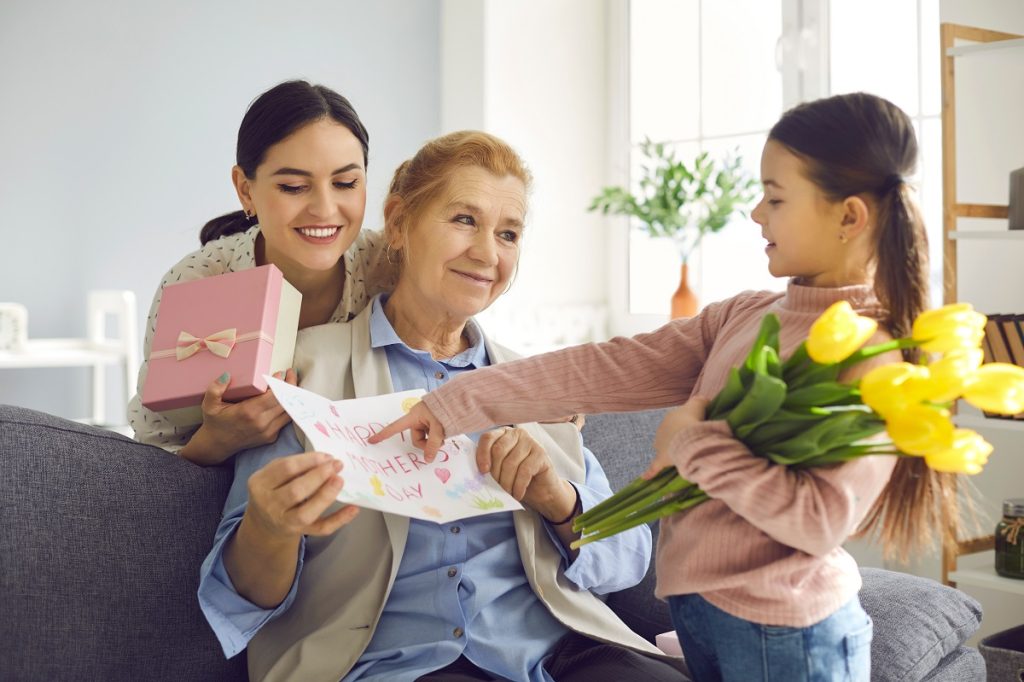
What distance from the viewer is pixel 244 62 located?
431 cm

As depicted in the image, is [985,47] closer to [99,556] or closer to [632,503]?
[632,503]

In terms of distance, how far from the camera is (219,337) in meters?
1.45

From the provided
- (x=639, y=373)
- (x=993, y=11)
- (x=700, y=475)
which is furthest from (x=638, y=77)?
(x=700, y=475)

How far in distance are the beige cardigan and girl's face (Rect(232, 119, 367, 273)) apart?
13 centimetres

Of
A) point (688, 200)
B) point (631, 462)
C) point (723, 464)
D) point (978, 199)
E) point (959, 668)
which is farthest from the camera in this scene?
point (688, 200)

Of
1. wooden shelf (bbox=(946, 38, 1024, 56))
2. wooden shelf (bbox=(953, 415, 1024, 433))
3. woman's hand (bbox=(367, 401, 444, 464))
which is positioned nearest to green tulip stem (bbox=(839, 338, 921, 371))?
woman's hand (bbox=(367, 401, 444, 464))

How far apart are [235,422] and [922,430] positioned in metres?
0.94

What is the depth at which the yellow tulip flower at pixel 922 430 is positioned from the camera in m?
0.87

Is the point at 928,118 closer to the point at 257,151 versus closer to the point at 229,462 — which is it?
the point at 257,151

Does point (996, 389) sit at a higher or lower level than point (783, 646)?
higher

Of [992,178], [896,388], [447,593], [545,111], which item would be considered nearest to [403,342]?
[447,593]

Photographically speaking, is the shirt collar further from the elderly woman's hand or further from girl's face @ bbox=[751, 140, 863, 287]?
girl's face @ bbox=[751, 140, 863, 287]

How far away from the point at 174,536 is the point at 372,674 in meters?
0.35

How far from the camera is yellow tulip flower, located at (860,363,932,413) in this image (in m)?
0.88
